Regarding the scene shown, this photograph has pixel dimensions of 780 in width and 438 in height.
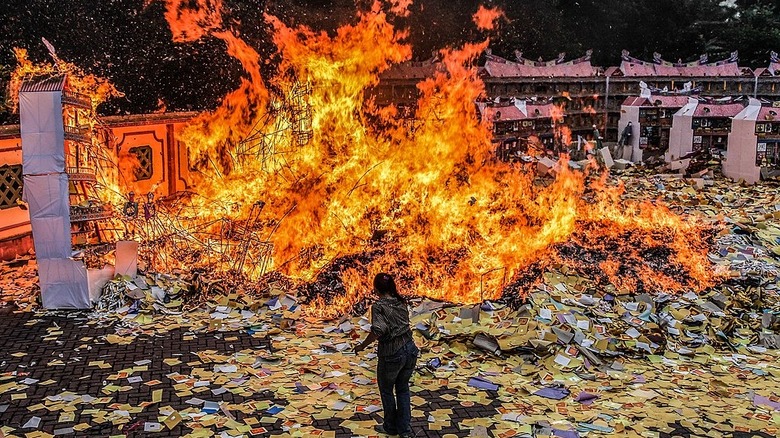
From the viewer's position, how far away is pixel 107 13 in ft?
63.6

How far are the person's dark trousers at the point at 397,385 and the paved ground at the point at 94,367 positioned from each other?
10.2 inches

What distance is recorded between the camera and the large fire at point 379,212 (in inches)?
450

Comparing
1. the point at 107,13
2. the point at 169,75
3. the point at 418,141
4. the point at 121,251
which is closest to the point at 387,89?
the point at 169,75

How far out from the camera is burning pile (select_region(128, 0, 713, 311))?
448 inches

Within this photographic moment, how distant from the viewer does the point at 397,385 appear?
6812 millimetres

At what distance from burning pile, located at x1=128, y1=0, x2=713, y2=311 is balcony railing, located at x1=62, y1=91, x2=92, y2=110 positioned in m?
2.28

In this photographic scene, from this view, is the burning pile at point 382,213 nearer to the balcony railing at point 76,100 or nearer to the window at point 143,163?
the balcony railing at point 76,100

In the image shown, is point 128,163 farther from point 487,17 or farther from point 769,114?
point 487,17

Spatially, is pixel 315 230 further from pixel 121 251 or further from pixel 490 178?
pixel 490 178

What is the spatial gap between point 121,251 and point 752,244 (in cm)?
1075

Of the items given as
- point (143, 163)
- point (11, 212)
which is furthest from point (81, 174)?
point (143, 163)

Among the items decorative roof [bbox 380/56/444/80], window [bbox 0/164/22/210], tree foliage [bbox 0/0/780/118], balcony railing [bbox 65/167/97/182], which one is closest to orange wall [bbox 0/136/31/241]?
window [bbox 0/164/22/210]

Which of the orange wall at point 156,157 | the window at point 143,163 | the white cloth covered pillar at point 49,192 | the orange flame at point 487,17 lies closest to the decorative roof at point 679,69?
the orange flame at point 487,17

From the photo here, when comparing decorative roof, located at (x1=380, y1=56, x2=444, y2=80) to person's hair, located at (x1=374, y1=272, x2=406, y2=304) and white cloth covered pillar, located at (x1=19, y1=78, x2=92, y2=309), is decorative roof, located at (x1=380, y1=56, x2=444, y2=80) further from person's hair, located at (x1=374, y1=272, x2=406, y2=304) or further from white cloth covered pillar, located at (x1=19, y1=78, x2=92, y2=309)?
person's hair, located at (x1=374, y1=272, x2=406, y2=304)
